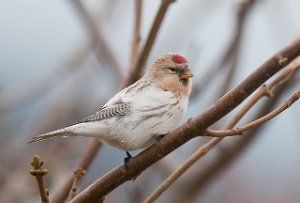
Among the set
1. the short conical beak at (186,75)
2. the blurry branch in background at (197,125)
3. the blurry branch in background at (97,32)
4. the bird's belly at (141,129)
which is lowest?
the blurry branch in background at (197,125)

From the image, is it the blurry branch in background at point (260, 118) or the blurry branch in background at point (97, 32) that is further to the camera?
the blurry branch in background at point (97, 32)

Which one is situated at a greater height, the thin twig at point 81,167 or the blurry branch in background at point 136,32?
the blurry branch in background at point 136,32

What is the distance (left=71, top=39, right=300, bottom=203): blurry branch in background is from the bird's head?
798 mm

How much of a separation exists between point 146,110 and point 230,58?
37 centimetres

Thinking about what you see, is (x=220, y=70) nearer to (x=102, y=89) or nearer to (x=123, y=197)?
(x=102, y=89)

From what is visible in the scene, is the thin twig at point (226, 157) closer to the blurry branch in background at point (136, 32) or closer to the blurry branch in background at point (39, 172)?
the blurry branch in background at point (136, 32)

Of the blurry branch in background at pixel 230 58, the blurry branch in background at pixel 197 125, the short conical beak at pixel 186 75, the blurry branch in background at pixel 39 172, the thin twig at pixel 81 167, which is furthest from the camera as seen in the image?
the short conical beak at pixel 186 75

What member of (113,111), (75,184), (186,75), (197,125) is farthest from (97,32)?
(197,125)

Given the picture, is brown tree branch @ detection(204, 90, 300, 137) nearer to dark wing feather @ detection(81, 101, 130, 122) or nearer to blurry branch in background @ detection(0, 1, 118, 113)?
dark wing feather @ detection(81, 101, 130, 122)

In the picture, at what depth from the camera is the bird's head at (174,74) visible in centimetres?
275

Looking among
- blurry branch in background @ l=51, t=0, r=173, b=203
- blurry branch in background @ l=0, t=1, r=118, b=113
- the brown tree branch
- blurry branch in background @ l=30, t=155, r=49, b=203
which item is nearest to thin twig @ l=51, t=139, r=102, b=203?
blurry branch in background @ l=51, t=0, r=173, b=203

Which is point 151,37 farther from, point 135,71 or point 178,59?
point 178,59

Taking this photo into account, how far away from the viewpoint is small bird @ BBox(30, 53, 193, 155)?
96.7 inches

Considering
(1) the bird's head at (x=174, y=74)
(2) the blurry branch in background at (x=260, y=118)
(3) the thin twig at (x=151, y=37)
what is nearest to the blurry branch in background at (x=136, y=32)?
(3) the thin twig at (x=151, y=37)
